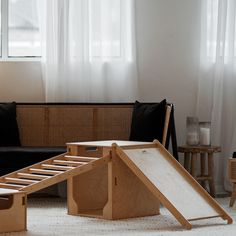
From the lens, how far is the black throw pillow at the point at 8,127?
588 cm

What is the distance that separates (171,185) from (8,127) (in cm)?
189

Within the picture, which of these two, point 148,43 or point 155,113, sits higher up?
point 148,43

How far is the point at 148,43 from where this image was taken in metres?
6.48

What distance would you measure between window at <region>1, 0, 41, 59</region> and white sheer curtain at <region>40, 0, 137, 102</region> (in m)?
0.18

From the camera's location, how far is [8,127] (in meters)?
5.91

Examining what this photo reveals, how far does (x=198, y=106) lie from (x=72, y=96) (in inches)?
45.6

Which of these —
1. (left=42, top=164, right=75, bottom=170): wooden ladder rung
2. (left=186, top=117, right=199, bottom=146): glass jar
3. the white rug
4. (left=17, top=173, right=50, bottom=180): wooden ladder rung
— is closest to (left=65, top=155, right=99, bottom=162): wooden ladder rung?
(left=42, top=164, right=75, bottom=170): wooden ladder rung

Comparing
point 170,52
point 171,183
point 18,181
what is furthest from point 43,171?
point 170,52

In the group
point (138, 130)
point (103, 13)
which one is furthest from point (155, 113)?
point (103, 13)

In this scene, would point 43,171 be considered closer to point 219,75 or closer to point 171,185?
point 171,185

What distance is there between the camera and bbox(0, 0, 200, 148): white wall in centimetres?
647

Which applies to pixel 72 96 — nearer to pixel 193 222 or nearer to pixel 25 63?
pixel 25 63

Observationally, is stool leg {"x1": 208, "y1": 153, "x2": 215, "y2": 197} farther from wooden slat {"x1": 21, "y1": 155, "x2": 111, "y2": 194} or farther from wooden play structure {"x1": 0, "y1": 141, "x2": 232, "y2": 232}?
wooden slat {"x1": 21, "y1": 155, "x2": 111, "y2": 194}

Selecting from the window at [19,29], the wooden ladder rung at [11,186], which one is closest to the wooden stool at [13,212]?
the wooden ladder rung at [11,186]
